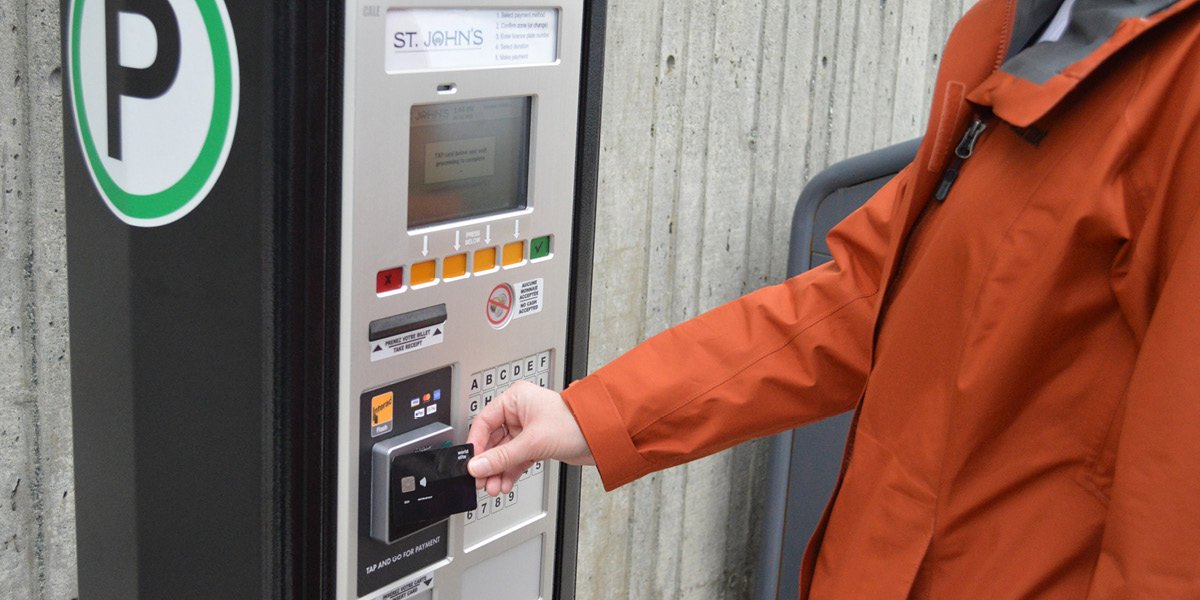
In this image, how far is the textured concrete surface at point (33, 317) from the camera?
161 centimetres

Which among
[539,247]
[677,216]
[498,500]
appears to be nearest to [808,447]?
[677,216]

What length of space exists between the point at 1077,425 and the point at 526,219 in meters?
0.64

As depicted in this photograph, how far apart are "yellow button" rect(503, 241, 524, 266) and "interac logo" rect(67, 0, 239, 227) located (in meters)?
0.36

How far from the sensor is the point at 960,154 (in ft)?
4.63

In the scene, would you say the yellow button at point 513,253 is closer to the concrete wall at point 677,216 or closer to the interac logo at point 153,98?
the interac logo at point 153,98

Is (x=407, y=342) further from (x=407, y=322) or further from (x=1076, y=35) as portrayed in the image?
(x=1076, y=35)

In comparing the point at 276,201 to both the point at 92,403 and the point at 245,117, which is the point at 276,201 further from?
the point at 92,403

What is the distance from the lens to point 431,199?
1361mm

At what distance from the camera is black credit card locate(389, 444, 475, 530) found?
1.39 meters

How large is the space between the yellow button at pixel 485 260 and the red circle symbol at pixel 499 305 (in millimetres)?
29

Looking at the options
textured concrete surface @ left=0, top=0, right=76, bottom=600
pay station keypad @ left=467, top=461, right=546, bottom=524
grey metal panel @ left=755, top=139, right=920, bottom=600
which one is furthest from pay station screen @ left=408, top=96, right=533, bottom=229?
grey metal panel @ left=755, top=139, right=920, bottom=600

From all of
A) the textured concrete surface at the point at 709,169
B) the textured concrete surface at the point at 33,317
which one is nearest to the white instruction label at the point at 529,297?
the textured concrete surface at the point at 33,317

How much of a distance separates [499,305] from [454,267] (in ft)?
0.32

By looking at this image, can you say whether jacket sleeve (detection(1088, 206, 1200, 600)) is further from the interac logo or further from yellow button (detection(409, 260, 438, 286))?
the interac logo
